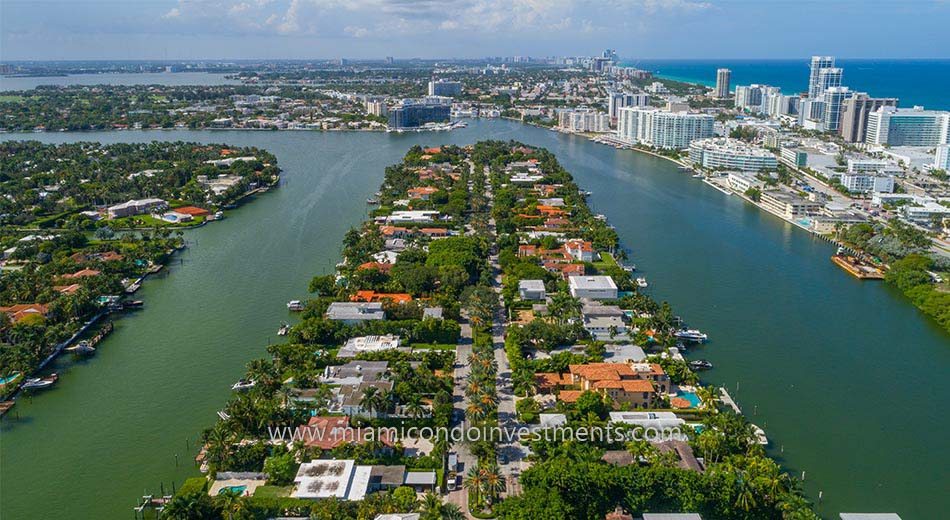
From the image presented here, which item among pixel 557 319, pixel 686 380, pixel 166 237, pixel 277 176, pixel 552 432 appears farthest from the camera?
pixel 277 176

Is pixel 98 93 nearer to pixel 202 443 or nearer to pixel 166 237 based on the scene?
pixel 166 237

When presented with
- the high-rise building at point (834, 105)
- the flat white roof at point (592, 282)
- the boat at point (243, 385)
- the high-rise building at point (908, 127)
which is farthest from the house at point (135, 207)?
the high-rise building at point (834, 105)

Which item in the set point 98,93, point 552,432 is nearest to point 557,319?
point 552,432

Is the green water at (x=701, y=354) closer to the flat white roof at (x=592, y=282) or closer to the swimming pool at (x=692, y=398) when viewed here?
the swimming pool at (x=692, y=398)

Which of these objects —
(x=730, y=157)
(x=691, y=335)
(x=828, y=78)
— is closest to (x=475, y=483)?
(x=691, y=335)

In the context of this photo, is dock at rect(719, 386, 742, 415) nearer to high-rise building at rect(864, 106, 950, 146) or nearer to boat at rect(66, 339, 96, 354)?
boat at rect(66, 339, 96, 354)
